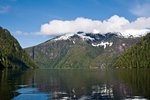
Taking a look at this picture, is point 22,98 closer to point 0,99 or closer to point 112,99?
point 0,99

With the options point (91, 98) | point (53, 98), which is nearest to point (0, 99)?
point (53, 98)

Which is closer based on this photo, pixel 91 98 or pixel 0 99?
pixel 0 99

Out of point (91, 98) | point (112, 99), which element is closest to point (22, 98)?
point (91, 98)

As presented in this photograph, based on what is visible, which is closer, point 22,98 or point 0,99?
point 0,99

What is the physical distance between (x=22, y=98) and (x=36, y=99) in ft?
11.2

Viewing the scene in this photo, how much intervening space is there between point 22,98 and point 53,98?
6885 millimetres

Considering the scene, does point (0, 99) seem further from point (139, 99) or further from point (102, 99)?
point (139, 99)

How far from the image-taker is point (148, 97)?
70.1 metres

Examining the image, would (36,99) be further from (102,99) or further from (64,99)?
(102,99)

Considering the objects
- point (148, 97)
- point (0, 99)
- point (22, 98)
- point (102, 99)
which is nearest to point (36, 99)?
point (22, 98)

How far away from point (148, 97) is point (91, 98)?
12427 millimetres

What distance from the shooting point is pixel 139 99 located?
67.9 meters

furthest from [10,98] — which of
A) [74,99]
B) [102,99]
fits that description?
[102,99]

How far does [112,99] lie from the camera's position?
69625 mm
